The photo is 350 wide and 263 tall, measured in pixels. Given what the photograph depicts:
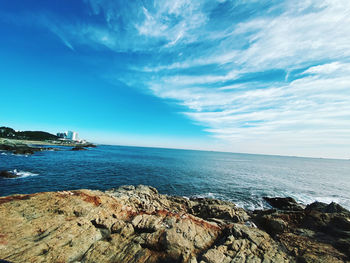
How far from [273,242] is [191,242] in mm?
6232

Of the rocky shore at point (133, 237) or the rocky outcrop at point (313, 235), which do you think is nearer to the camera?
the rocky shore at point (133, 237)

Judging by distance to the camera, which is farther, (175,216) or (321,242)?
(175,216)

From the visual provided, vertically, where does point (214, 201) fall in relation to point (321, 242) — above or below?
below

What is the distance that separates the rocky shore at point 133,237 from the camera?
26.2 feet

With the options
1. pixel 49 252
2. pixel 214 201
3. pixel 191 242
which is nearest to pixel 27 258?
pixel 49 252

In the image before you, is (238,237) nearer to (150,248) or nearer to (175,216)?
(175,216)

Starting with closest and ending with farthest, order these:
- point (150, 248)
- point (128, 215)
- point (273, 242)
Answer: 1. point (150, 248)
2. point (273, 242)
3. point (128, 215)

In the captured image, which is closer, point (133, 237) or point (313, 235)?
point (133, 237)

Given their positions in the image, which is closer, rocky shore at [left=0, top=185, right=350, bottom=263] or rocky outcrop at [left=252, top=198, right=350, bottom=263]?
rocky shore at [left=0, top=185, right=350, bottom=263]

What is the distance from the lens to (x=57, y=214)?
33.9 ft

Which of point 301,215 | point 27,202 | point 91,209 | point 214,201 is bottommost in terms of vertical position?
point 214,201

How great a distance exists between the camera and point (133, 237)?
9.78m

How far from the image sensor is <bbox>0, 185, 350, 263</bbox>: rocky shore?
7977 millimetres

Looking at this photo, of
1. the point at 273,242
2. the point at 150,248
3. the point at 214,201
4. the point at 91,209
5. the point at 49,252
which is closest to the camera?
the point at 49,252
